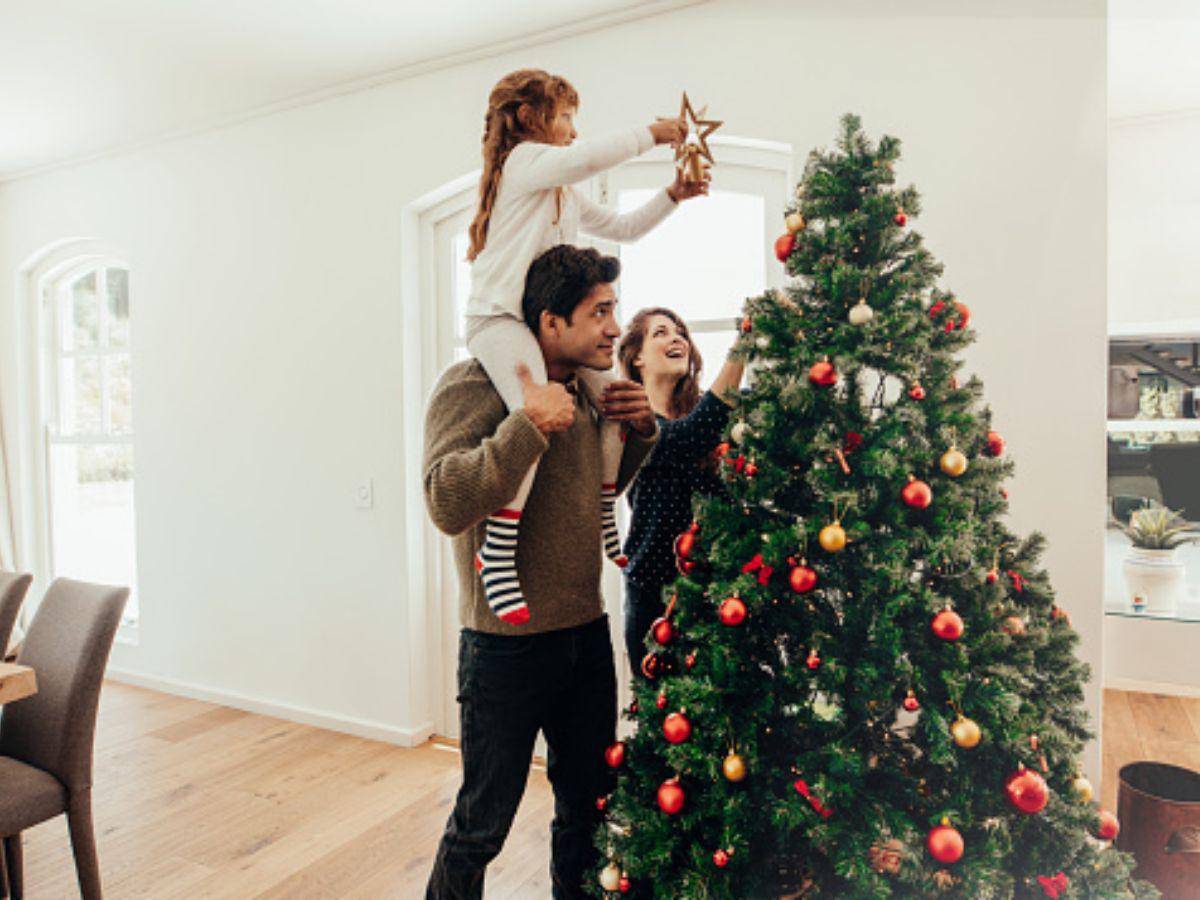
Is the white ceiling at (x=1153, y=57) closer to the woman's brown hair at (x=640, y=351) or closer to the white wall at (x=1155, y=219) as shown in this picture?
the white wall at (x=1155, y=219)

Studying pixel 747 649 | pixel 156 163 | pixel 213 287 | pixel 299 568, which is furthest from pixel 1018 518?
pixel 156 163

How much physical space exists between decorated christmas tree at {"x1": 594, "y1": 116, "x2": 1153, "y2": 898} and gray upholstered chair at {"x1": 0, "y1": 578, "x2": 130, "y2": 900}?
4.63 ft

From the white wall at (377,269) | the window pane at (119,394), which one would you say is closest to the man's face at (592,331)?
the white wall at (377,269)

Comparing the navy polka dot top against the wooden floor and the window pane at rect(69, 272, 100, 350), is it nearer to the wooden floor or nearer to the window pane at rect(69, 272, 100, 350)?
the wooden floor

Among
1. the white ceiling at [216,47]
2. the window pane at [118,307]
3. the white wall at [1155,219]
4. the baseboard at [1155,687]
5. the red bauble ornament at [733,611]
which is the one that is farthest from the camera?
the window pane at [118,307]

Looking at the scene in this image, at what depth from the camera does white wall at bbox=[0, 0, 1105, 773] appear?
2170 mm

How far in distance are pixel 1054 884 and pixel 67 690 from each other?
2.09 metres

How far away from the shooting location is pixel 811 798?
1.16 metres

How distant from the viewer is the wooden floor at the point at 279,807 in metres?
2.34

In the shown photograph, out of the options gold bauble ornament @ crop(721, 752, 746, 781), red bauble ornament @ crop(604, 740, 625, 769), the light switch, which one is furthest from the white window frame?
gold bauble ornament @ crop(721, 752, 746, 781)

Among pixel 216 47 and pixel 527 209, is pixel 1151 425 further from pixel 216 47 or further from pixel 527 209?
pixel 216 47

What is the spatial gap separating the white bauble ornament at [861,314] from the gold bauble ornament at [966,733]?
1.94ft

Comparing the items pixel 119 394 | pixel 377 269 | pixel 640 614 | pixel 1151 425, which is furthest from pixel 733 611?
pixel 119 394

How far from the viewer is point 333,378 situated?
341 cm
